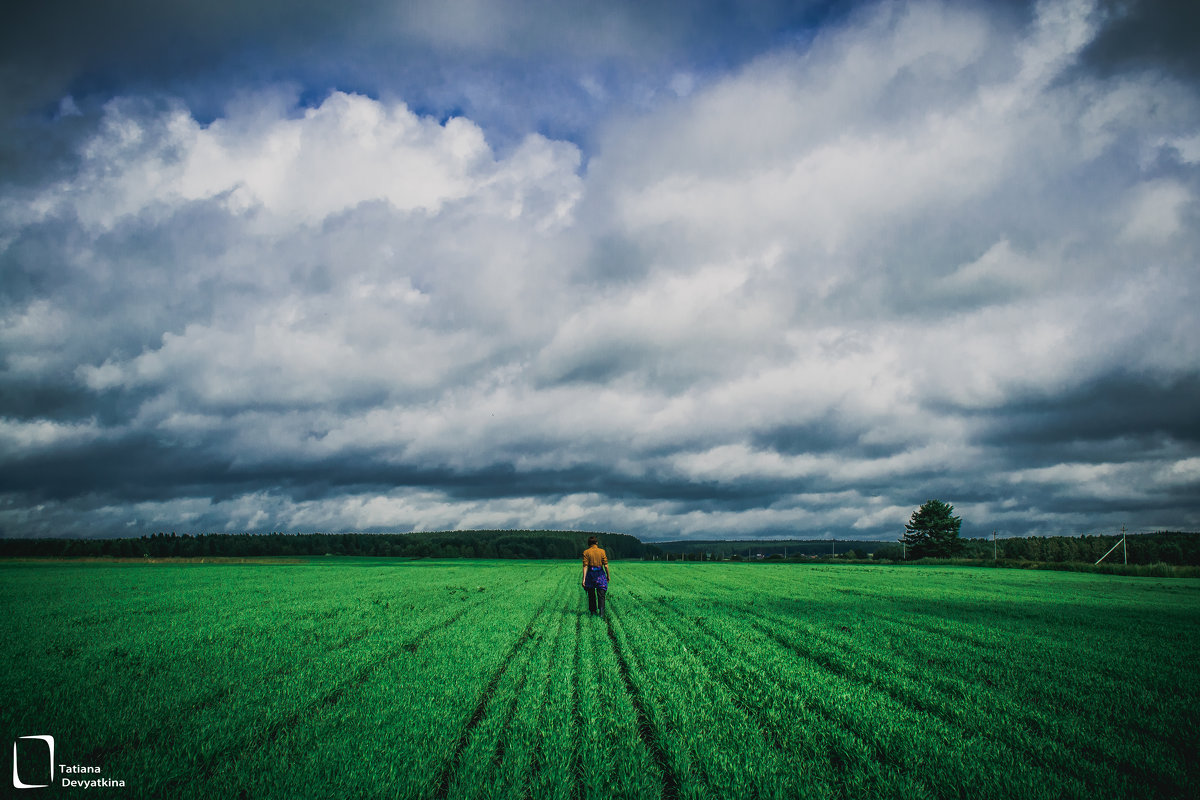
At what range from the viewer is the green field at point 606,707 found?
5.22 meters

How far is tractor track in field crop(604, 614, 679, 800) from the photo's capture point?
5.12 meters

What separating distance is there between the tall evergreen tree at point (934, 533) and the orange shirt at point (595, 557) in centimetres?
10906

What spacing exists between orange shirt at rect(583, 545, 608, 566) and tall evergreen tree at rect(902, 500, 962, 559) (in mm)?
109065

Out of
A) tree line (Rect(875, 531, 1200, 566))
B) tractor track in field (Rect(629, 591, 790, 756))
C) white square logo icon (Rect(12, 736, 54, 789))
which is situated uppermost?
white square logo icon (Rect(12, 736, 54, 789))

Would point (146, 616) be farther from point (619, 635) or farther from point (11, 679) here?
point (619, 635)

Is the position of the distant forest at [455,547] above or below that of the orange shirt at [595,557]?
below

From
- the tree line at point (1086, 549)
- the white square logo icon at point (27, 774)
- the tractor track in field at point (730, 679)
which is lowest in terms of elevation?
the tree line at point (1086, 549)

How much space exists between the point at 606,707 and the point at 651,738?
1.16 metres

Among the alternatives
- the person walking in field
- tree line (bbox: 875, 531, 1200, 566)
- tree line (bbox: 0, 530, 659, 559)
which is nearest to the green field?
the person walking in field

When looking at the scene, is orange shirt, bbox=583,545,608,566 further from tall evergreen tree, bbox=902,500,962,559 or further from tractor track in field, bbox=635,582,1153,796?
tall evergreen tree, bbox=902,500,962,559

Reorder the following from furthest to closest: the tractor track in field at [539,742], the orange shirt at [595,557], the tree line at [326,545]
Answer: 1. the tree line at [326,545]
2. the orange shirt at [595,557]
3. the tractor track in field at [539,742]

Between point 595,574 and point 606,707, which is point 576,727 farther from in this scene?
point 595,574

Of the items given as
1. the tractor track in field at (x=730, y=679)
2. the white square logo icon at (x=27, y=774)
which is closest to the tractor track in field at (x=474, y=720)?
the tractor track in field at (x=730, y=679)

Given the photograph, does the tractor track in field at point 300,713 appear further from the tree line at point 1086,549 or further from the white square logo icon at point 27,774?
the tree line at point 1086,549
